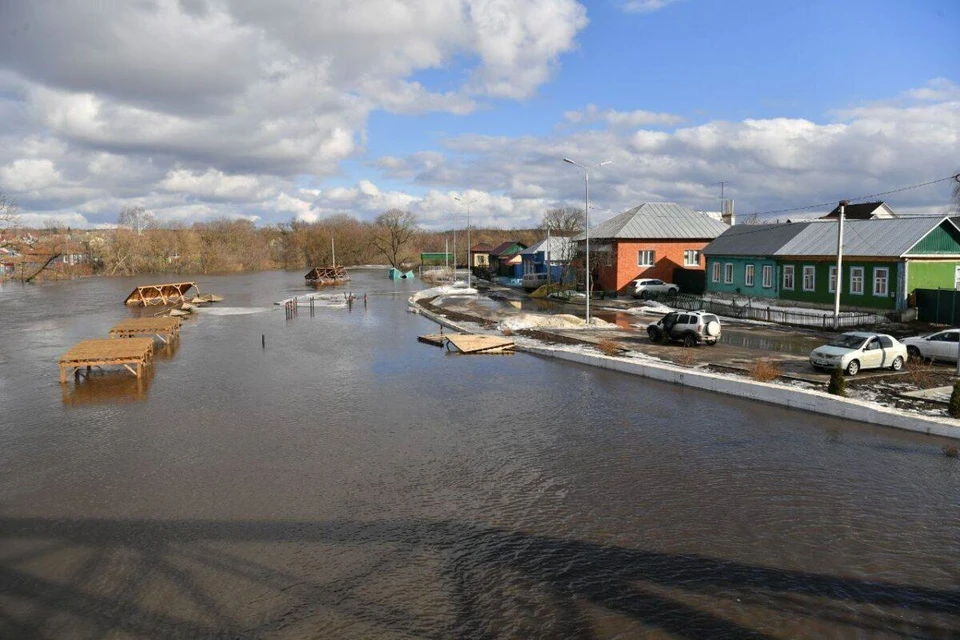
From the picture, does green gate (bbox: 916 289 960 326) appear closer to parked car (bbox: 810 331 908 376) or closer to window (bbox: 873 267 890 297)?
window (bbox: 873 267 890 297)

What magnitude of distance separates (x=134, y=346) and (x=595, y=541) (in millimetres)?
21136

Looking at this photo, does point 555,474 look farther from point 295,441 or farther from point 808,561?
point 295,441

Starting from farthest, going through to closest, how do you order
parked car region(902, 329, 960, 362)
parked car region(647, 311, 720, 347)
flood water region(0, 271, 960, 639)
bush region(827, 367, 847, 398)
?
1. parked car region(647, 311, 720, 347)
2. parked car region(902, 329, 960, 362)
3. bush region(827, 367, 847, 398)
4. flood water region(0, 271, 960, 639)

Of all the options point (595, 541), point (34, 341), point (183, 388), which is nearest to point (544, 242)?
point (34, 341)

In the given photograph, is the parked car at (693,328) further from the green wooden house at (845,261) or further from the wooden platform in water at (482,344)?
the green wooden house at (845,261)

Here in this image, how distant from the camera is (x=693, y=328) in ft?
91.4

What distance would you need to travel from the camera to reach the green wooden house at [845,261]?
32.8m

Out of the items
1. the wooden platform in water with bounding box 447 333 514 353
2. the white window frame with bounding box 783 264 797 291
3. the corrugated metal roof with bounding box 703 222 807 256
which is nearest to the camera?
the wooden platform in water with bounding box 447 333 514 353

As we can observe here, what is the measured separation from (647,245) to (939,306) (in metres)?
23.6

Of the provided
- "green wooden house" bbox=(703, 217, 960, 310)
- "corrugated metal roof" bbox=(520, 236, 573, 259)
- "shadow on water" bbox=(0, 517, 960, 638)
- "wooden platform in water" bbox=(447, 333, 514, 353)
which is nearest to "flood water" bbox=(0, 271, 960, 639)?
"shadow on water" bbox=(0, 517, 960, 638)

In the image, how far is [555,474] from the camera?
1382 centimetres

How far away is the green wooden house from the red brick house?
5110mm

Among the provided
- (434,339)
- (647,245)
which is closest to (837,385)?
(434,339)

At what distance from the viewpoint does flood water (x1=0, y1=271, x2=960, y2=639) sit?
28.6 ft
